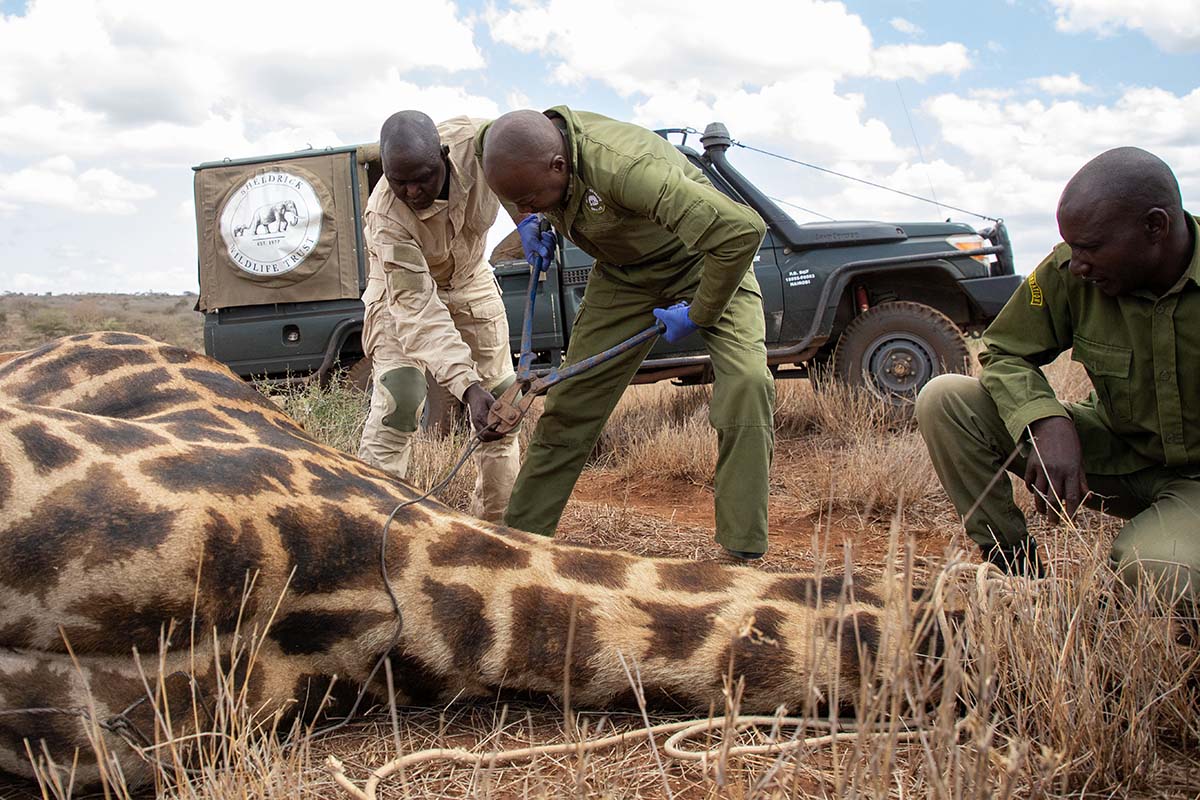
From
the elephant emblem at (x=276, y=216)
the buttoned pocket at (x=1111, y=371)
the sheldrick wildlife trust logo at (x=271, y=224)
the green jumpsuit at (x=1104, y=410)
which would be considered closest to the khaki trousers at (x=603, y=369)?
the green jumpsuit at (x=1104, y=410)

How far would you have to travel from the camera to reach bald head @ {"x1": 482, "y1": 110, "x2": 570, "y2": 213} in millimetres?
3541

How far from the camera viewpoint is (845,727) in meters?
2.21

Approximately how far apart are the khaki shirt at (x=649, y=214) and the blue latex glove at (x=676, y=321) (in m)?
0.11

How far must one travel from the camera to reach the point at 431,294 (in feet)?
14.5

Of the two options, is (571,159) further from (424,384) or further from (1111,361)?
(1111,361)

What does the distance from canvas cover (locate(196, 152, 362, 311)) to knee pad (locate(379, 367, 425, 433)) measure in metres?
4.04

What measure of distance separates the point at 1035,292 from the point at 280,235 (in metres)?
6.89

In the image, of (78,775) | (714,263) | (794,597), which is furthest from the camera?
(714,263)

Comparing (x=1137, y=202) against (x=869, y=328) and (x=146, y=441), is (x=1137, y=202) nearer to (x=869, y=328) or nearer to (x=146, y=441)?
(x=146, y=441)

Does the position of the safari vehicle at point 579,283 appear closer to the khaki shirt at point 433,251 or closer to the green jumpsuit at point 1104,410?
the khaki shirt at point 433,251

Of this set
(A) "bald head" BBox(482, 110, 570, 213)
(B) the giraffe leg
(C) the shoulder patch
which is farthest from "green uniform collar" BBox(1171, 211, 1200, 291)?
(B) the giraffe leg

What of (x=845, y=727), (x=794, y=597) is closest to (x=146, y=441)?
(x=794, y=597)

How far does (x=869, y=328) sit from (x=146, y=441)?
6.51 metres

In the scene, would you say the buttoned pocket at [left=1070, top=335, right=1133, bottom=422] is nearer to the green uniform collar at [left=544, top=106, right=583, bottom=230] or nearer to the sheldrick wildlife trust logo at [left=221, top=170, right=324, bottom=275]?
the green uniform collar at [left=544, top=106, right=583, bottom=230]
